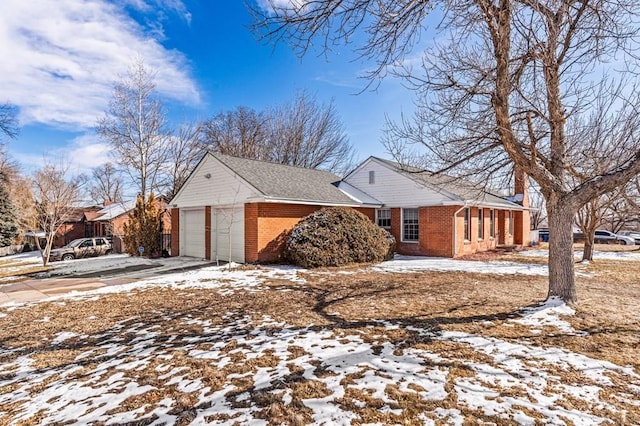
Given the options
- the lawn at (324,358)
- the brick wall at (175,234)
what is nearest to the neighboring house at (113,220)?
the brick wall at (175,234)

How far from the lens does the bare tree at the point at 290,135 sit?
29062 mm

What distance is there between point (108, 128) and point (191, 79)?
10282 mm

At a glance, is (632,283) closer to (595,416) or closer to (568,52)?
(568,52)

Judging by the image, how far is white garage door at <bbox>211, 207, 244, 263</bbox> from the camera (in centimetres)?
1302

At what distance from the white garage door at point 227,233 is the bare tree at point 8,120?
326 inches

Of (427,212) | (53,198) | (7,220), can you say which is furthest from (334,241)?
(7,220)

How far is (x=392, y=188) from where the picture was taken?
16.5m

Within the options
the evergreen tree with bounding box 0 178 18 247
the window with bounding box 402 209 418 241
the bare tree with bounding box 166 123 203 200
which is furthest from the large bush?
the evergreen tree with bounding box 0 178 18 247

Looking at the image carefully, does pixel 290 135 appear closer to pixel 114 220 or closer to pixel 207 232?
Answer: pixel 207 232

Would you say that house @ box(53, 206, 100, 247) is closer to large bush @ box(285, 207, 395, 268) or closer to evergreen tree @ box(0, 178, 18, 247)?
evergreen tree @ box(0, 178, 18, 247)

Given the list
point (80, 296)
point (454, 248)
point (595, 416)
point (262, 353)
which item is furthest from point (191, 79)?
point (595, 416)

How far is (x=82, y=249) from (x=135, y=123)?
926 cm

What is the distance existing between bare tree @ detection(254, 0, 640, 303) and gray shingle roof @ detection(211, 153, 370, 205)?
21.2 ft

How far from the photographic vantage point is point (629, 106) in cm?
610
